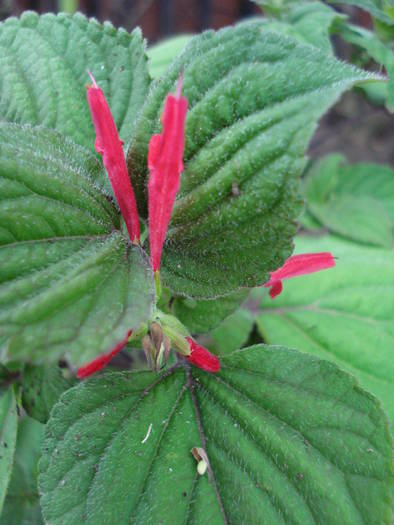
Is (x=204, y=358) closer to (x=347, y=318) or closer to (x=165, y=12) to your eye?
(x=347, y=318)

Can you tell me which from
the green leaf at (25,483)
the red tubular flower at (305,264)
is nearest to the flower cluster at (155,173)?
the red tubular flower at (305,264)

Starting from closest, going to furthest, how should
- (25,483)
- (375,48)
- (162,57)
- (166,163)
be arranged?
1. (166,163)
2. (25,483)
3. (375,48)
4. (162,57)

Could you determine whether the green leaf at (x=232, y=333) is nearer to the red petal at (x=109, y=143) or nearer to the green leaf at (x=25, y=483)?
the green leaf at (x=25, y=483)

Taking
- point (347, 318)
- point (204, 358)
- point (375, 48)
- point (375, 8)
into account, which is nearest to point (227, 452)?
point (204, 358)

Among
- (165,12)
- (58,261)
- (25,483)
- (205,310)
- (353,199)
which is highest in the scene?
(58,261)

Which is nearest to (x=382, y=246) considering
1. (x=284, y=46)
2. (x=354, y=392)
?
(x=354, y=392)

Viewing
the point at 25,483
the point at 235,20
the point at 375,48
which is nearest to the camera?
the point at 25,483
